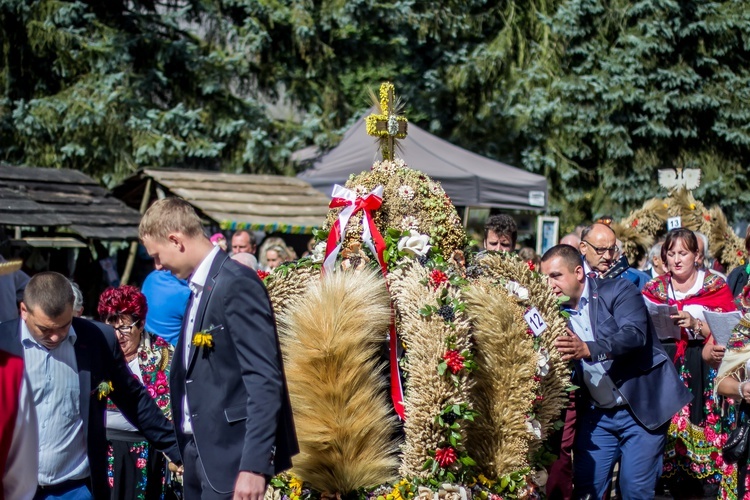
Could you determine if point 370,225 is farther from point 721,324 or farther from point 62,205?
point 62,205

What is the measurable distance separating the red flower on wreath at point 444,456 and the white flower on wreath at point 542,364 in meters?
0.75

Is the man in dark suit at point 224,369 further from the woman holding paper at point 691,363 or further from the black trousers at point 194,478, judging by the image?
the woman holding paper at point 691,363

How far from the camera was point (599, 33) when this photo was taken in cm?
1941

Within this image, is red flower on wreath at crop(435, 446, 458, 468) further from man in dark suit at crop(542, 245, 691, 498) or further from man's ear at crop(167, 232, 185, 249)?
man's ear at crop(167, 232, 185, 249)

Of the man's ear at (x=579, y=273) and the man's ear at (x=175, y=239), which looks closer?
the man's ear at (x=175, y=239)

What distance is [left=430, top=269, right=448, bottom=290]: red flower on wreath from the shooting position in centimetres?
512

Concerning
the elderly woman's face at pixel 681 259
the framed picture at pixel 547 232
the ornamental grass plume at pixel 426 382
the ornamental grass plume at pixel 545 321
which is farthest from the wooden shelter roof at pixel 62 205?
the framed picture at pixel 547 232

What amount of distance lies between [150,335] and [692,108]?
1446 centimetres

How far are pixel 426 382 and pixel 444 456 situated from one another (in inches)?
14.7

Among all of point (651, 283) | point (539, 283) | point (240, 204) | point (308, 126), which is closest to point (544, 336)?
point (539, 283)

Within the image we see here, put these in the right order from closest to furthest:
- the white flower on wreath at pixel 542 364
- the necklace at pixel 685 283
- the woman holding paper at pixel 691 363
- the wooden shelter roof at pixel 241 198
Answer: the white flower on wreath at pixel 542 364 < the woman holding paper at pixel 691 363 < the necklace at pixel 685 283 < the wooden shelter roof at pixel 241 198

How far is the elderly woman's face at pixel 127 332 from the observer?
19.3 feet

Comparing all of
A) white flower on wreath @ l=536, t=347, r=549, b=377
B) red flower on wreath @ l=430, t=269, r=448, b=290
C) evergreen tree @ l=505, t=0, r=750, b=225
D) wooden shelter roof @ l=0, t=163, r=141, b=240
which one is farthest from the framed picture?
red flower on wreath @ l=430, t=269, r=448, b=290

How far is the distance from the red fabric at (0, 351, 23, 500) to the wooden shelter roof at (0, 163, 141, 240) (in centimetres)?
620
